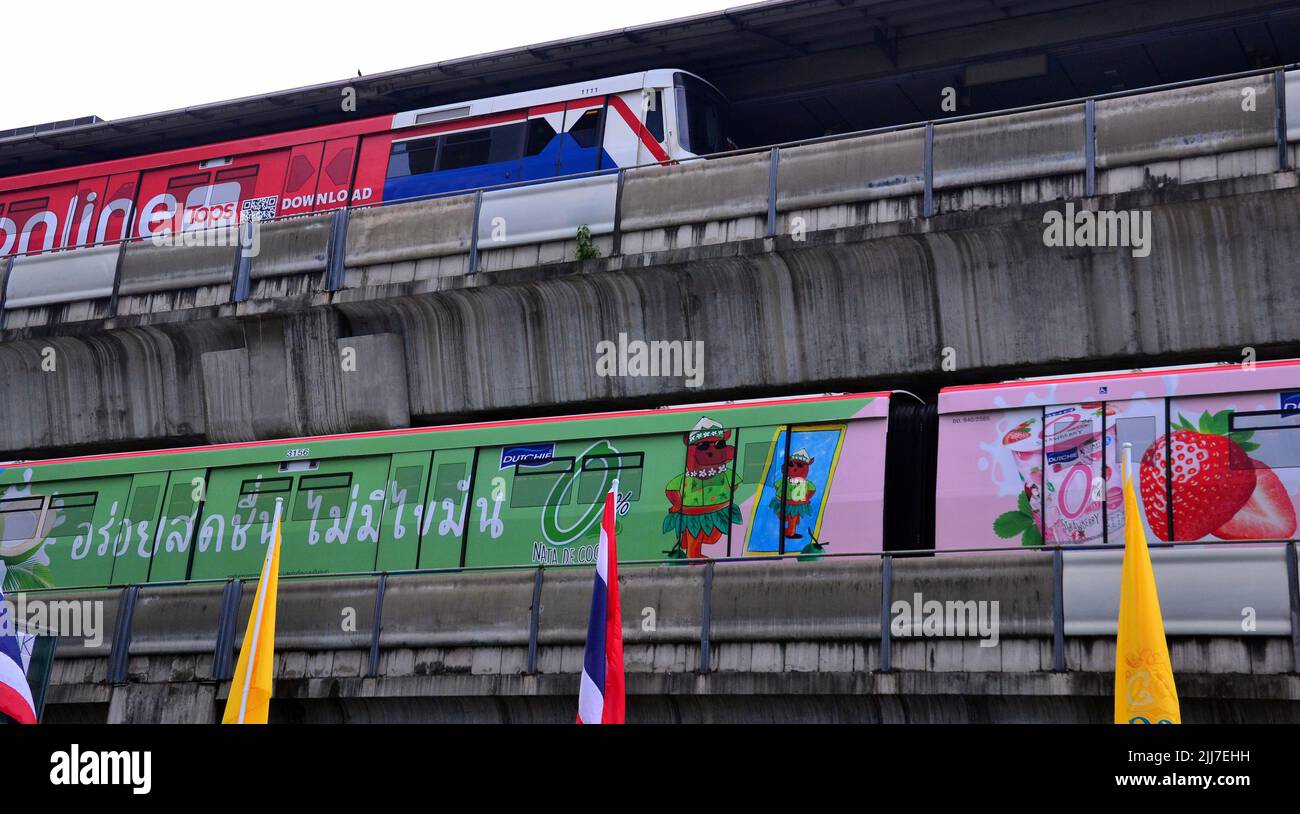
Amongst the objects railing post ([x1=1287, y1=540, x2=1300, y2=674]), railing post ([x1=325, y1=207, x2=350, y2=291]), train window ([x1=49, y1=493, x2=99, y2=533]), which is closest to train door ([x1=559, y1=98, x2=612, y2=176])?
railing post ([x1=325, y1=207, x2=350, y2=291])

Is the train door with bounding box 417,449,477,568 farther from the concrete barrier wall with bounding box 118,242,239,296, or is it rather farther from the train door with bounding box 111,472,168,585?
the concrete barrier wall with bounding box 118,242,239,296

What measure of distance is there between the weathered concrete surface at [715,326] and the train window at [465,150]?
4101mm

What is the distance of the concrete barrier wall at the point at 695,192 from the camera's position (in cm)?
1894

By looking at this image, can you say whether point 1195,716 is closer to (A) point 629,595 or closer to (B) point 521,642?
(A) point 629,595

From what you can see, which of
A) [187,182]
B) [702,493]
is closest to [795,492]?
[702,493]

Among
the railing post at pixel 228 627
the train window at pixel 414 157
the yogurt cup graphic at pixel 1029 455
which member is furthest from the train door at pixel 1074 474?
the train window at pixel 414 157

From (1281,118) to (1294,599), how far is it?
5.59m

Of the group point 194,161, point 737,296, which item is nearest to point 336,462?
point 737,296

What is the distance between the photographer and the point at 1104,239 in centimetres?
1692

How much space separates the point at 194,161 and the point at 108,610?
10.9 m

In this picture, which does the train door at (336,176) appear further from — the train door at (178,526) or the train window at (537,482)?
the train window at (537,482)

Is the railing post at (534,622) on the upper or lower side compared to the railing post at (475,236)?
lower

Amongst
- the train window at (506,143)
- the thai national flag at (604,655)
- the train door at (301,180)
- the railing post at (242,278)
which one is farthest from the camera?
the train door at (301,180)

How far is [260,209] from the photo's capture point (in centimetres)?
Answer: 2650
